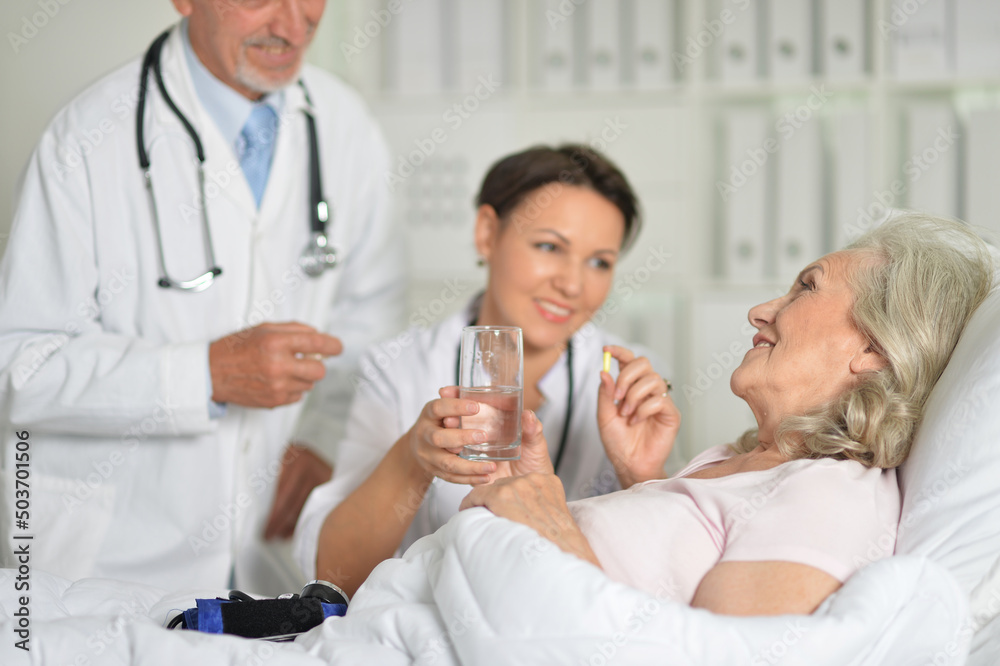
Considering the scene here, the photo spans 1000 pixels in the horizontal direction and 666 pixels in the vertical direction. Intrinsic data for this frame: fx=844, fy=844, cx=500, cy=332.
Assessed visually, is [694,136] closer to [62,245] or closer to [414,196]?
[414,196]

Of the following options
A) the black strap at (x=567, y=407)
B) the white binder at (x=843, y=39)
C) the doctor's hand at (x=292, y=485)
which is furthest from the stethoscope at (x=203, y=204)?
the white binder at (x=843, y=39)

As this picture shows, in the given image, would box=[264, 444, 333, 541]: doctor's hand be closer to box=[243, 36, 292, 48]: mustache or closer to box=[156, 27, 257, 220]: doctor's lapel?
box=[156, 27, 257, 220]: doctor's lapel

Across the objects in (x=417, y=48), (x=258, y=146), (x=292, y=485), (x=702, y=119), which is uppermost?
(x=417, y=48)

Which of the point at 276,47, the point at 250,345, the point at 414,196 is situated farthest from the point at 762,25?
the point at 250,345

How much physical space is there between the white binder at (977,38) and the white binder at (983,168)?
177mm

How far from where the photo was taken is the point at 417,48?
8.86 ft

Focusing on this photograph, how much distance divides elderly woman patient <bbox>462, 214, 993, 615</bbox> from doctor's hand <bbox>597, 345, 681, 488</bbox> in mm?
107

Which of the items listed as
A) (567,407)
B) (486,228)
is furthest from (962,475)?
(486,228)

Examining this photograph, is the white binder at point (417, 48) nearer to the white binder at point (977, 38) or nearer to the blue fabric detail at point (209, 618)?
the white binder at point (977, 38)

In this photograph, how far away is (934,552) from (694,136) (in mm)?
1855

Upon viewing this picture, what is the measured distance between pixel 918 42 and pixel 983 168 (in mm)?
414

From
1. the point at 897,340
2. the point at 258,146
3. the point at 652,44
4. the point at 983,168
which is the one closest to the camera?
the point at 897,340

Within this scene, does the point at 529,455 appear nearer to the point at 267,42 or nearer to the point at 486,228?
the point at 486,228

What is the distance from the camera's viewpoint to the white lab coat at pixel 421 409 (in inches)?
63.2
